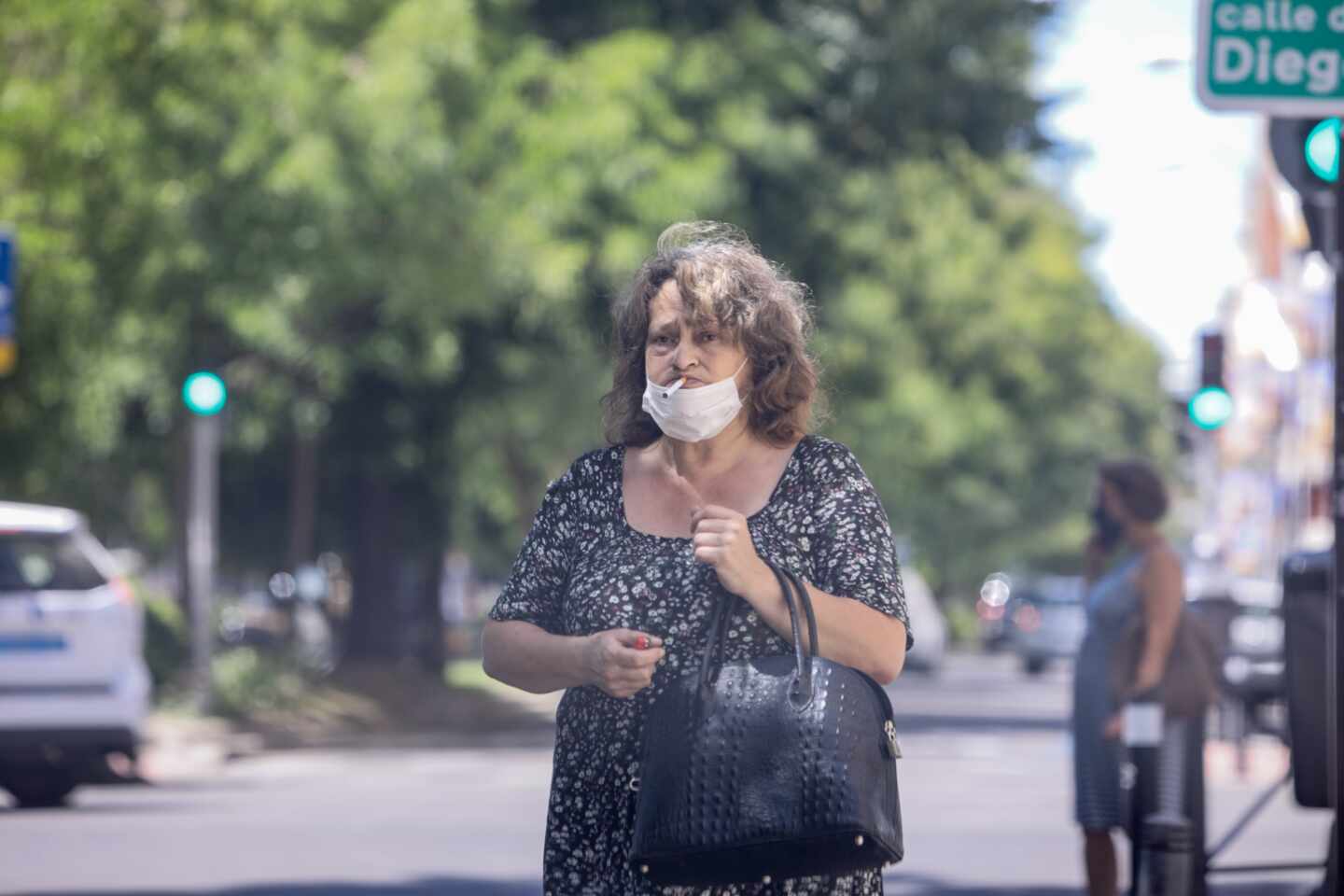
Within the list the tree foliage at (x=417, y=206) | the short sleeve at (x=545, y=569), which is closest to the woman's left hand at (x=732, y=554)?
the short sleeve at (x=545, y=569)

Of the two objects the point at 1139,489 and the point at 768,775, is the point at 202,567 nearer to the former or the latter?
the point at 1139,489

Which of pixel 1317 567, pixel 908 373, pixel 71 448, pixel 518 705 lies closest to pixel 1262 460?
pixel 908 373

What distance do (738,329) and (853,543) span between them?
1.29ft

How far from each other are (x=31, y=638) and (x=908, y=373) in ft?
89.3

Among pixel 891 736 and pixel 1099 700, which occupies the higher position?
pixel 891 736

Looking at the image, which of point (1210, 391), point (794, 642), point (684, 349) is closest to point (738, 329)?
point (684, 349)

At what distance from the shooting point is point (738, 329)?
4.07 m

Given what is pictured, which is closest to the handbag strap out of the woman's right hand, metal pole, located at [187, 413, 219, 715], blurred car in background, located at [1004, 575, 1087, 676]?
the woman's right hand

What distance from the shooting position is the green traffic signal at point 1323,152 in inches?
274

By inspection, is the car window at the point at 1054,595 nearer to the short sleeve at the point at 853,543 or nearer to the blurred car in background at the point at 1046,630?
the blurred car in background at the point at 1046,630

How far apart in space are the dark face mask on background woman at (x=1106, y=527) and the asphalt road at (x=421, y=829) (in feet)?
7.93

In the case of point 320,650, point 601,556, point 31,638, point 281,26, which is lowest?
point 320,650

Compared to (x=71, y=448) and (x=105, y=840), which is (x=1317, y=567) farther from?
(x=71, y=448)

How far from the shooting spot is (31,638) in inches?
600
